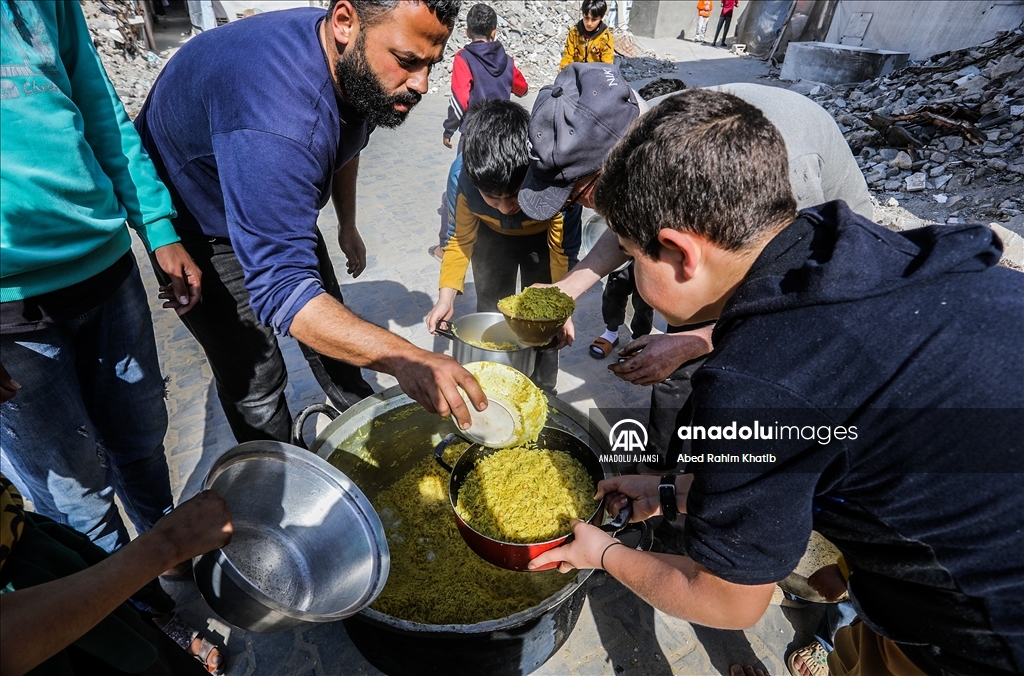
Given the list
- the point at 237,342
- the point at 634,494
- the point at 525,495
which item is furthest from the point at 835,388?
the point at 237,342

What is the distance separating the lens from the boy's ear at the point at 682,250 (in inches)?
52.3

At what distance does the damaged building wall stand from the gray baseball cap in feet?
41.3

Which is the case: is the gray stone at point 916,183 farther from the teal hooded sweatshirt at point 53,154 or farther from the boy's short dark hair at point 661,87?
the teal hooded sweatshirt at point 53,154

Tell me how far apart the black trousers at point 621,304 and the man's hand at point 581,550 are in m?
2.79

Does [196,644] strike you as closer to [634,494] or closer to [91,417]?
[91,417]

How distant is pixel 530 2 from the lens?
16.7 m

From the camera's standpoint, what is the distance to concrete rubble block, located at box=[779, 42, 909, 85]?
475 inches

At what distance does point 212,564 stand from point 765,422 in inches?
61.8

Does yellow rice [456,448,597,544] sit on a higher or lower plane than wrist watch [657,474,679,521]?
lower

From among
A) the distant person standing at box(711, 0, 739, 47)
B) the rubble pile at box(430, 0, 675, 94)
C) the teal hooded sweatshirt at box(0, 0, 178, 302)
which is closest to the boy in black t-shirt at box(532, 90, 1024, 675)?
the teal hooded sweatshirt at box(0, 0, 178, 302)

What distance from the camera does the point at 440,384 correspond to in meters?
1.84

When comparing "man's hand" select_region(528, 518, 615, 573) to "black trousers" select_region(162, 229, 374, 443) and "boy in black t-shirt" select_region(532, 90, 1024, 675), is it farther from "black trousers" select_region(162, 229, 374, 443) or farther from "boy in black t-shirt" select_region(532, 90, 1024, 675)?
"black trousers" select_region(162, 229, 374, 443)

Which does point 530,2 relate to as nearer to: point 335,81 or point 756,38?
point 756,38

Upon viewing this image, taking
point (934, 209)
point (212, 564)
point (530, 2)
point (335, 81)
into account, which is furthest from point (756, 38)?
point (212, 564)
